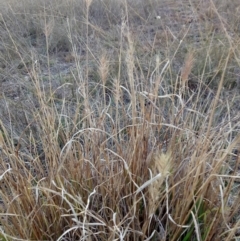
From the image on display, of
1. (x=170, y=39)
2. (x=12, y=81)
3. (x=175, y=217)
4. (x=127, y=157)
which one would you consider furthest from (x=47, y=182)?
(x=170, y=39)

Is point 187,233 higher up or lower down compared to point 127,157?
lower down

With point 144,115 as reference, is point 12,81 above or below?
below

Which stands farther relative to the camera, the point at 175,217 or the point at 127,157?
the point at 127,157

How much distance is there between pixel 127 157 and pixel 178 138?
18 centimetres

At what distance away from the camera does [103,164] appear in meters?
1.12

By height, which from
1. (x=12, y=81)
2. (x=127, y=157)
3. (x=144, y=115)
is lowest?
(x=12, y=81)

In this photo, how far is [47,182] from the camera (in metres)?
1.11

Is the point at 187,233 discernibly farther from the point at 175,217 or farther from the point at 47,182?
the point at 47,182

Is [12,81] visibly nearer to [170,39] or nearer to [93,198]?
[170,39]

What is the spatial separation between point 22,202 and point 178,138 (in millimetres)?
467

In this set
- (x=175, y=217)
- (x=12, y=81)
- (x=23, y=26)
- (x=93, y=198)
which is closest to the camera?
(x=175, y=217)

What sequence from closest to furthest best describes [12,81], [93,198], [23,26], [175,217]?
1. [175,217]
2. [93,198]
3. [12,81]
4. [23,26]

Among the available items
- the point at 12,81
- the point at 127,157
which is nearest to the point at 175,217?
the point at 127,157


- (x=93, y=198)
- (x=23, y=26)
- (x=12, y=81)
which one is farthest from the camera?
(x=23, y=26)
